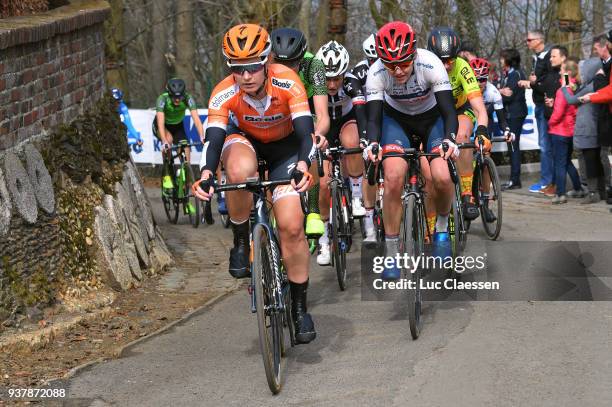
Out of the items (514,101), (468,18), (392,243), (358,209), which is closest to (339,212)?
(358,209)

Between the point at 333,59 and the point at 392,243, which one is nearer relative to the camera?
the point at 392,243

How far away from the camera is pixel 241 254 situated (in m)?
7.53

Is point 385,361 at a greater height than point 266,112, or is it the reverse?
point 266,112

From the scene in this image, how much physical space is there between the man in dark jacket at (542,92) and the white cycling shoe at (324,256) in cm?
697

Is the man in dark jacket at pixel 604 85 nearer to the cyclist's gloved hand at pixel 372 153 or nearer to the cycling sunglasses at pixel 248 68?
the cyclist's gloved hand at pixel 372 153

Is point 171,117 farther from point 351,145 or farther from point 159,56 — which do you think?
point 159,56

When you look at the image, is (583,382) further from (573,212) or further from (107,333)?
(573,212)

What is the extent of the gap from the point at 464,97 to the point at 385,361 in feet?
14.2

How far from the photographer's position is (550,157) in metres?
16.8

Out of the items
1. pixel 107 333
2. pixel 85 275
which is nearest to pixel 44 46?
pixel 85 275

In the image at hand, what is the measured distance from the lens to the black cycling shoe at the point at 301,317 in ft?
24.8

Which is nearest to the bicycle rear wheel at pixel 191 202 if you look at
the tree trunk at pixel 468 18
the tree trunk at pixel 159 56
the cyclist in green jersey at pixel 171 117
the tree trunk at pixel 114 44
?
the cyclist in green jersey at pixel 171 117

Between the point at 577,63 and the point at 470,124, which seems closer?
the point at 470,124

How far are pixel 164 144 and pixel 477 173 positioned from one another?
5277mm
